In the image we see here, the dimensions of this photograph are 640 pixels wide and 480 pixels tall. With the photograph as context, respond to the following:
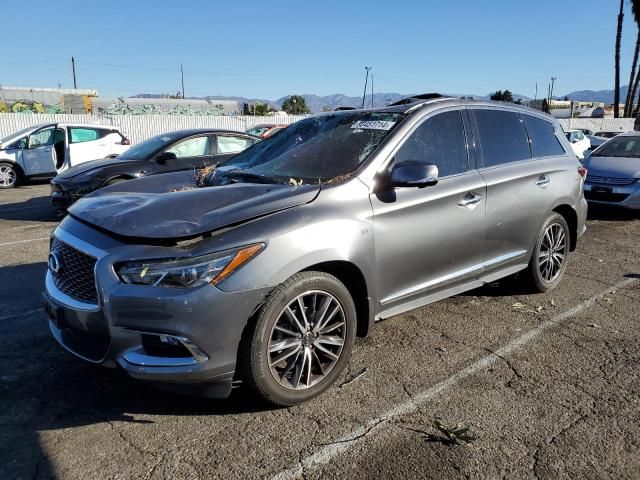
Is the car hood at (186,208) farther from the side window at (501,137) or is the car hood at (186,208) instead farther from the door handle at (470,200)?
the side window at (501,137)

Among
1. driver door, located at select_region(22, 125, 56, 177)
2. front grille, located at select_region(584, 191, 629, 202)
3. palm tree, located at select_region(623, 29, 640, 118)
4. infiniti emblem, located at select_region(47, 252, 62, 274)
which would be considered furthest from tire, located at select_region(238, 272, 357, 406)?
palm tree, located at select_region(623, 29, 640, 118)

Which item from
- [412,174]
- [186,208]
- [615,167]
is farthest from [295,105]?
[186,208]

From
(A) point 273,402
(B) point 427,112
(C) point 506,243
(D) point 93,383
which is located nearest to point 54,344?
(D) point 93,383

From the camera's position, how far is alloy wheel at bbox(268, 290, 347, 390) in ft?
9.87

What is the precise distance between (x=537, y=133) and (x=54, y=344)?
4.66 metres

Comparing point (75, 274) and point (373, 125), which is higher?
point (373, 125)

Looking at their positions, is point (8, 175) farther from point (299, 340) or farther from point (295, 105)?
point (295, 105)

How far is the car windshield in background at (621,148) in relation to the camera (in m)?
10.2

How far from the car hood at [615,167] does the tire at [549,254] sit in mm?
4786

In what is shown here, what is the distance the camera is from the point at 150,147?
9234 mm

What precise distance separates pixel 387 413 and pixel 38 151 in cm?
1380

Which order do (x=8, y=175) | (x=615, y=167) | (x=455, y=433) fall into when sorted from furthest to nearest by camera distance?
(x=8, y=175)
(x=615, y=167)
(x=455, y=433)

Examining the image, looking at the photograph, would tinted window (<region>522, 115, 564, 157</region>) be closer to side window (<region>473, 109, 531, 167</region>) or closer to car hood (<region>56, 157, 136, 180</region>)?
side window (<region>473, 109, 531, 167</region>)

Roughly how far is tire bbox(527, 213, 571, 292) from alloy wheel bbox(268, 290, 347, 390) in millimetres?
2543
